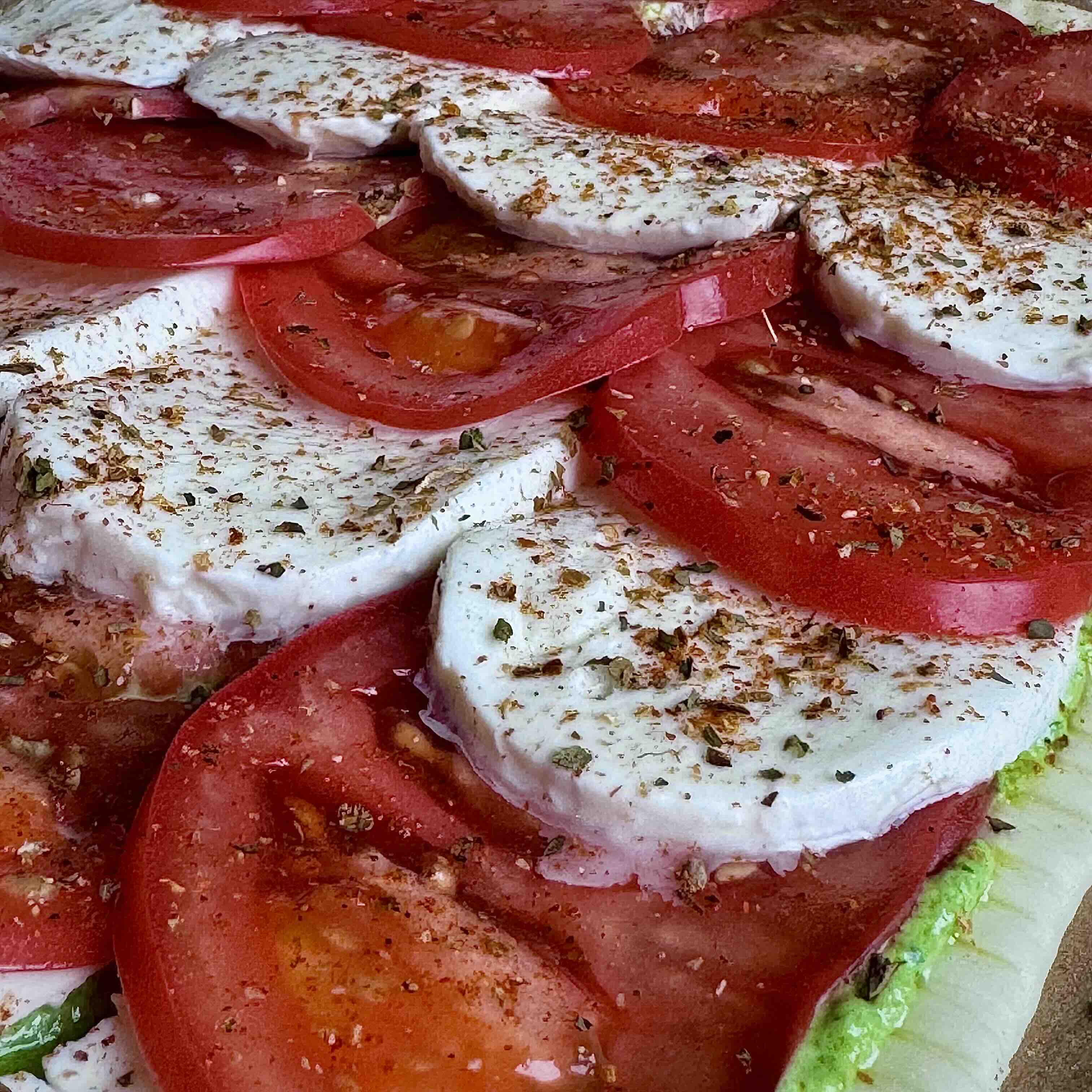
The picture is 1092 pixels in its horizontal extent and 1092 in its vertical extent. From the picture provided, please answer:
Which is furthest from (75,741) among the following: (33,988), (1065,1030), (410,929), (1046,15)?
(1046,15)

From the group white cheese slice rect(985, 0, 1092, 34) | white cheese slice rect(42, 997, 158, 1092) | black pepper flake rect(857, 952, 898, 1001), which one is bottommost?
white cheese slice rect(42, 997, 158, 1092)

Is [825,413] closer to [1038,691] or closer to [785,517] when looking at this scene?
[785,517]

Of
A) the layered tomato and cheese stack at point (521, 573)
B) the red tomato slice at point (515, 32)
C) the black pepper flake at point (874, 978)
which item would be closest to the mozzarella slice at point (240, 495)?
the layered tomato and cheese stack at point (521, 573)

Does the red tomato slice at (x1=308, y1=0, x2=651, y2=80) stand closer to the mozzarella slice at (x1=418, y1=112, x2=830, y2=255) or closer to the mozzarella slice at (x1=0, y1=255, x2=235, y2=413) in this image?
the mozzarella slice at (x1=418, y1=112, x2=830, y2=255)

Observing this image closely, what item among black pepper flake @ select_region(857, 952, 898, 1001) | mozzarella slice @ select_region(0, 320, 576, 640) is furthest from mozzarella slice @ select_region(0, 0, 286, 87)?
black pepper flake @ select_region(857, 952, 898, 1001)

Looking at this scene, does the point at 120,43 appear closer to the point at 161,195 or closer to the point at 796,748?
the point at 161,195
